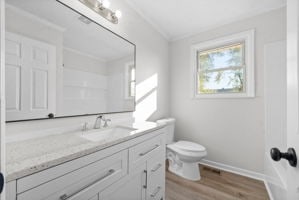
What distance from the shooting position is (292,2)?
0.54 meters

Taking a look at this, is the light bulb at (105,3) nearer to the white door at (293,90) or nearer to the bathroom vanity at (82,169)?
the bathroom vanity at (82,169)

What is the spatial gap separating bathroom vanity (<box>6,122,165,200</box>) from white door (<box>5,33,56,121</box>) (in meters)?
0.22

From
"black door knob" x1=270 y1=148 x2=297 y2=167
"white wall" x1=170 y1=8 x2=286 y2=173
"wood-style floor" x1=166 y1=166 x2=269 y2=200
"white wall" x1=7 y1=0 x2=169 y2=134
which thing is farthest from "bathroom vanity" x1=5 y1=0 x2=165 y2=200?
"white wall" x1=170 y1=8 x2=286 y2=173

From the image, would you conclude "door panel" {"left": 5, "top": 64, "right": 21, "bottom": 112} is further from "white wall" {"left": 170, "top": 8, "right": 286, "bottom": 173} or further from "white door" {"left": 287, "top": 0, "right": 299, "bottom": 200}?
"white wall" {"left": 170, "top": 8, "right": 286, "bottom": 173}

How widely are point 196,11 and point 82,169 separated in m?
2.25

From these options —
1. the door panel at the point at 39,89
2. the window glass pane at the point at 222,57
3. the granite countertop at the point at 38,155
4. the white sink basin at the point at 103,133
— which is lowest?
the white sink basin at the point at 103,133

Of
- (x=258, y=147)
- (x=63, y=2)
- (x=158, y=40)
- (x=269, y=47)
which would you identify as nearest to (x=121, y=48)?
(x=63, y=2)

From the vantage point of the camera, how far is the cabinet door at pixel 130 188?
856 millimetres

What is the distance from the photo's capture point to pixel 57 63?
1.10 m

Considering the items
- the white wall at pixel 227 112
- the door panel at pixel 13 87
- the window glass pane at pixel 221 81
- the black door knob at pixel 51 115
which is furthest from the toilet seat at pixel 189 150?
the door panel at pixel 13 87

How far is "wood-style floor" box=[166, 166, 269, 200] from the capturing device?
1.57 meters

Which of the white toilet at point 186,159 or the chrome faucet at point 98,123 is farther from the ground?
the chrome faucet at point 98,123

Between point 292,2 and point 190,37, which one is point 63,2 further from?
point 190,37

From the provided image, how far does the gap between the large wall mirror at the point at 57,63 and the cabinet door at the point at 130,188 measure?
0.69 meters
